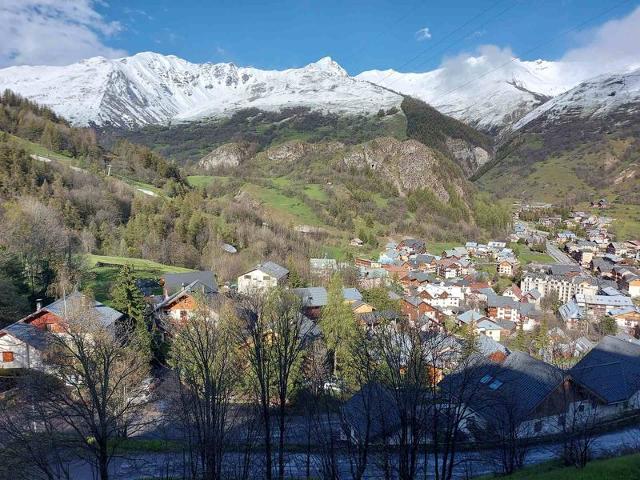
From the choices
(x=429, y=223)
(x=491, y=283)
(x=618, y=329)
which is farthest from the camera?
(x=429, y=223)

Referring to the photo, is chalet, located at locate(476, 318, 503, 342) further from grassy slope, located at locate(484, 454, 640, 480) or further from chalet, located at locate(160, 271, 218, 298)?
grassy slope, located at locate(484, 454, 640, 480)

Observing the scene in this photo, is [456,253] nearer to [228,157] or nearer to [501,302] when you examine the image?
[501,302]

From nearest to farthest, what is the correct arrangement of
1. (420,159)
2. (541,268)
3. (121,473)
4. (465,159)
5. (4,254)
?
(121,473), (4,254), (541,268), (420,159), (465,159)

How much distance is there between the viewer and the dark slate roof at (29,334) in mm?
16859

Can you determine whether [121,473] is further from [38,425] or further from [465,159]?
[465,159]

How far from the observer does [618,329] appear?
39469 millimetres

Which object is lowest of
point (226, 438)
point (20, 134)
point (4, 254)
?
point (226, 438)

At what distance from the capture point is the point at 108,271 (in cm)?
3123

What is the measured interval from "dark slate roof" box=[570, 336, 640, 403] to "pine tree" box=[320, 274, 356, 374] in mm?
9478

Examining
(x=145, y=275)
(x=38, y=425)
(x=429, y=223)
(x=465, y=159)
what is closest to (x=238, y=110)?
(x=465, y=159)

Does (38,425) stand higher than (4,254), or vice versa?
(4,254)

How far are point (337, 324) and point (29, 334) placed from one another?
12.7 m

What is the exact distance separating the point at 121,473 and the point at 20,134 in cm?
6032

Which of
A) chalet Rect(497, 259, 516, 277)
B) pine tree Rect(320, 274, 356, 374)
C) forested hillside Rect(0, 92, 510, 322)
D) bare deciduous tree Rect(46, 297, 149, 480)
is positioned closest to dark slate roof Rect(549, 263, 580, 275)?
chalet Rect(497, 259, 516, 277)
